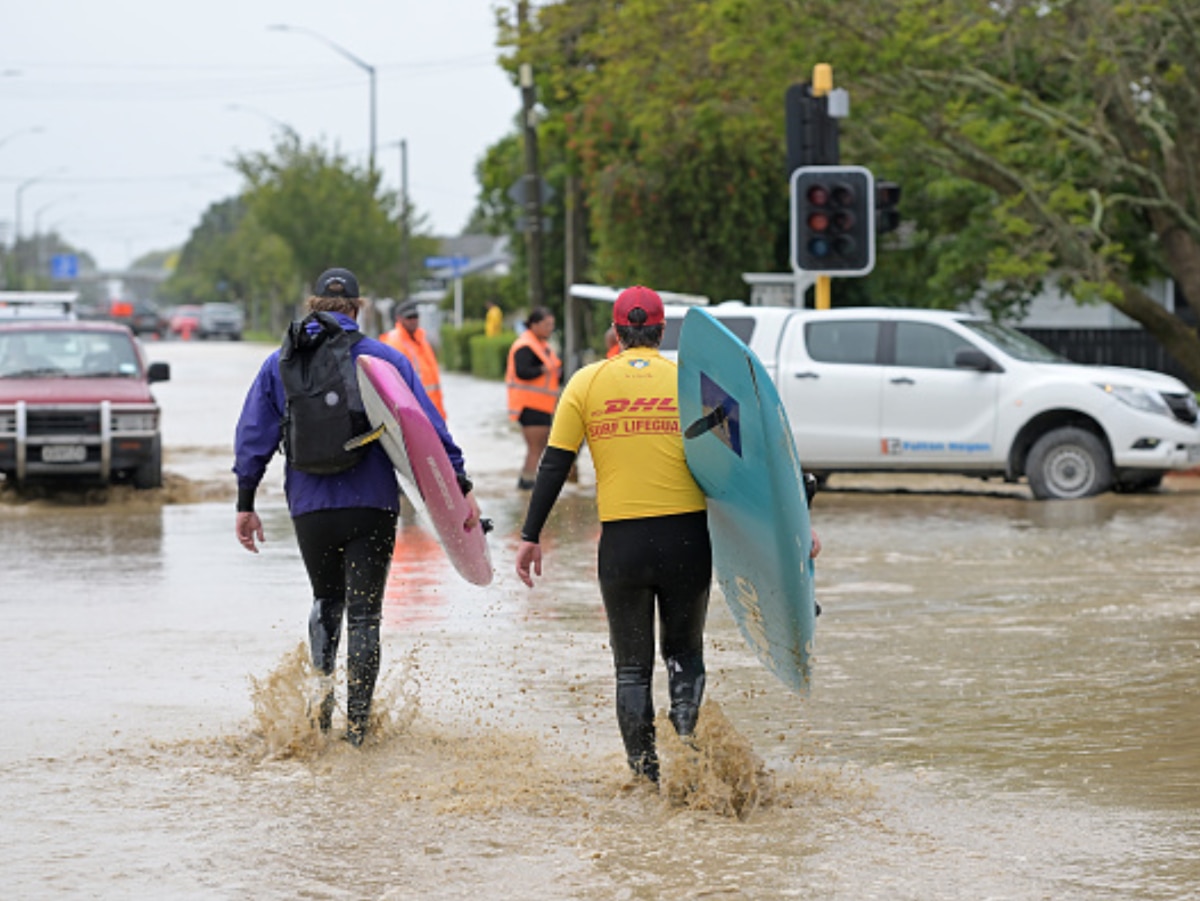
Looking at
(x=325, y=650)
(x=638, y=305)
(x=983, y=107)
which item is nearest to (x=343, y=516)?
(x=325, y=650)

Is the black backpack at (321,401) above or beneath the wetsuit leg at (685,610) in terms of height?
above

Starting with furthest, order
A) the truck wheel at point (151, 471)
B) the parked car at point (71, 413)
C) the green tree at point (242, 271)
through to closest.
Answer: the green tree at point (242, 271), the truck wheel at point (151, 471), the parked car at point (71, 413)

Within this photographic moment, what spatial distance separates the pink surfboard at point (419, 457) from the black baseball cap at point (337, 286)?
30 centimetres

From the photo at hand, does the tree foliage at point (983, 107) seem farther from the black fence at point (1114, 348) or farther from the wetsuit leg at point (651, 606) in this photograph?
the wetsuit leg at point (651, 606)

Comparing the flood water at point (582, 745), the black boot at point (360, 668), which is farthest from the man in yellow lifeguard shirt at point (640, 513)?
the black boot at point (360, 668)

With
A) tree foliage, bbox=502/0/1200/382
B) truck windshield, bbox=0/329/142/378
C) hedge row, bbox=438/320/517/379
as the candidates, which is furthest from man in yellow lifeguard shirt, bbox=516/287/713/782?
hedge row, bbox=438/320/517/379

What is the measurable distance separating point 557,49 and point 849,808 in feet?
92.9

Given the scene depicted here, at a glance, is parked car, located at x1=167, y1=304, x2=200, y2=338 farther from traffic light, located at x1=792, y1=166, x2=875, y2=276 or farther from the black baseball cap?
the black baseball cap

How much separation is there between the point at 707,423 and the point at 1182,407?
1279cm

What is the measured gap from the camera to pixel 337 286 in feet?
26.7

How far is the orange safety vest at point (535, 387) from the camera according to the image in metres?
19.0

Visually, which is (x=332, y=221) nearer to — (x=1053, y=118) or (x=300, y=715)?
(x=1053, y=118)

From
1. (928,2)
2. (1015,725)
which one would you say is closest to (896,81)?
(928,2)

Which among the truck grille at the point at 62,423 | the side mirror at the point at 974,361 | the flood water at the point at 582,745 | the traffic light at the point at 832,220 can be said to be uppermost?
the traffic light at the point at 832,220
